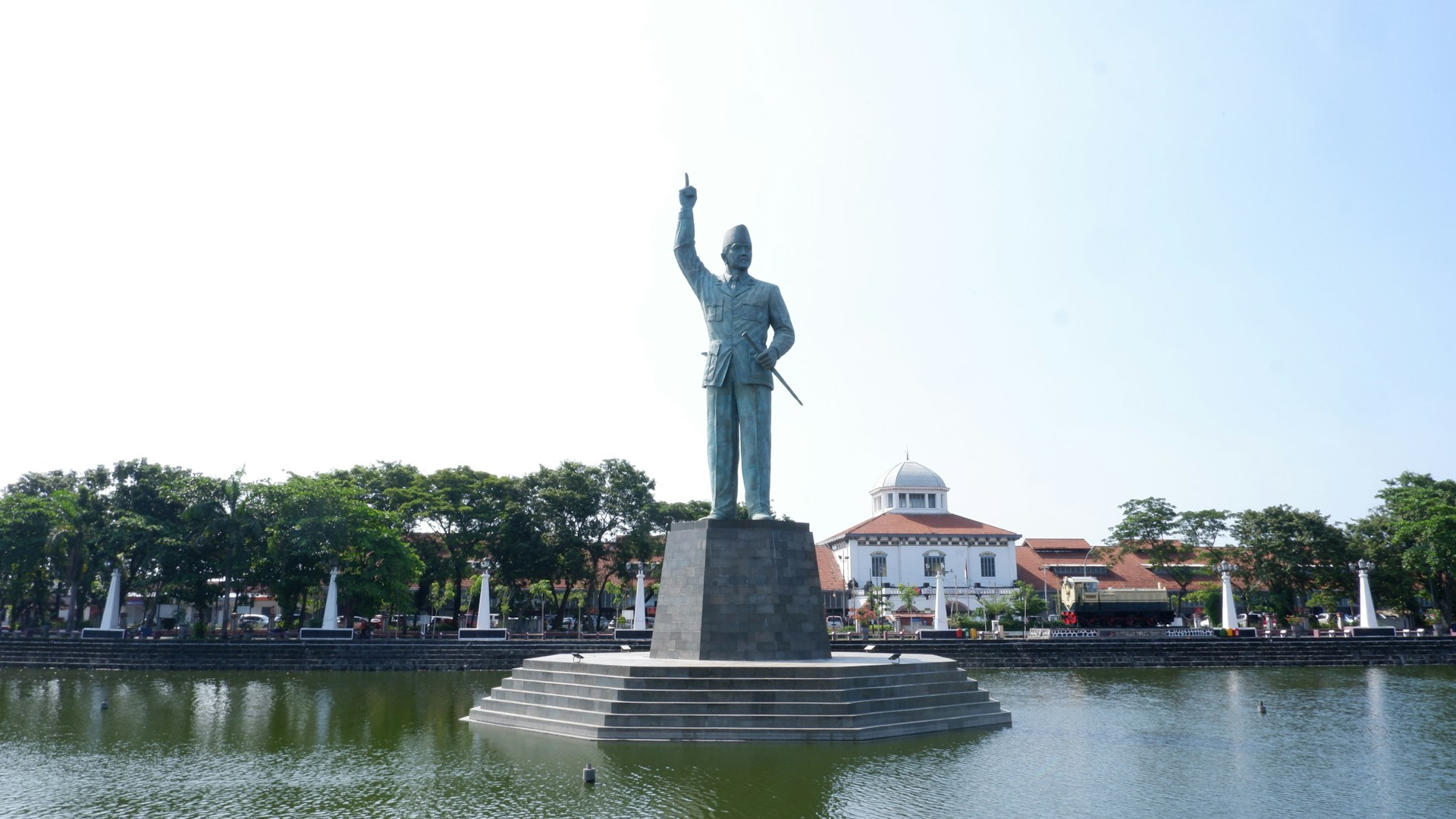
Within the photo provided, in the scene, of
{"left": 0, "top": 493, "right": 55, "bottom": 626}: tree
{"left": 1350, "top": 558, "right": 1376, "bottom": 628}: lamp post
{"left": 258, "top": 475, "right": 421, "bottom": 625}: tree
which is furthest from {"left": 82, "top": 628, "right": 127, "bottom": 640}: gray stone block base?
{"left": 1350, "top": 558, "right": 1376, "bottom": 628}: lamp post

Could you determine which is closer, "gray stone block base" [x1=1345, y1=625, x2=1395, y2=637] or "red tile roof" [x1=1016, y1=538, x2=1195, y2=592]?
"gray stone block base" [x1=1345, y1=625, x2=1395, y2=637]

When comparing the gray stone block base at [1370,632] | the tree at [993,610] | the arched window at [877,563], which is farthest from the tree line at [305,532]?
the gray stone block base at [1370,632]

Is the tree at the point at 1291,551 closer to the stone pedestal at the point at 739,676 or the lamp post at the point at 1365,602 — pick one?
the lamp post at the point at 1365,602

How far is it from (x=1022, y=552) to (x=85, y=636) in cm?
5733

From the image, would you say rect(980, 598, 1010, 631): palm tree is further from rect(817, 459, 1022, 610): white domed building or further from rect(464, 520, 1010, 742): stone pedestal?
rect(464, 520, 1010, 742): stone pedestal

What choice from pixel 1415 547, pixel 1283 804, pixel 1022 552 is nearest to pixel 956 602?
pixel 1022 552

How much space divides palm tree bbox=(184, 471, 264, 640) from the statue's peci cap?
81.3ft

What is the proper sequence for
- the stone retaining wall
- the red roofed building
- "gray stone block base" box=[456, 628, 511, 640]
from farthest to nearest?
the red roofed building < "gray stone block base" box=[456, 628, 511, 640] < the stone retaining wall

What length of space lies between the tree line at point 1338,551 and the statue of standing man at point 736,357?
116 ft

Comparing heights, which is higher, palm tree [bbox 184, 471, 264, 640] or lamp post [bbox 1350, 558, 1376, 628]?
palm tree [bbox 184, 471, 264, 640]

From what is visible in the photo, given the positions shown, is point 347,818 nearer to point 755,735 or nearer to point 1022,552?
point 755,735

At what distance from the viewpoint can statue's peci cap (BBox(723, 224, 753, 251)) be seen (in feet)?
66.2

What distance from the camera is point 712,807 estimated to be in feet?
34.2

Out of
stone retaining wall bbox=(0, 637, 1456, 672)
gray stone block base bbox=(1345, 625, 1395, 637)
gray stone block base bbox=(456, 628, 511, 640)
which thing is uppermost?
gray stone block base bbox=(1345, 625, 1395, 637)
